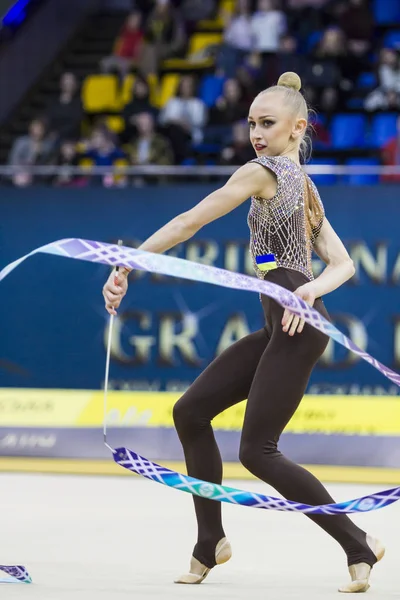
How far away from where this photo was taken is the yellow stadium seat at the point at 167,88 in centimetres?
1339

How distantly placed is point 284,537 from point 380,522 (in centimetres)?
71

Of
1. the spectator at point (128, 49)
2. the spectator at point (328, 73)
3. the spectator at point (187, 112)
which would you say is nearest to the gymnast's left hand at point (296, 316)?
the spectator at point (187, 112)

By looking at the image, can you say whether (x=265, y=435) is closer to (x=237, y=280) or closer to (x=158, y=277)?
(x=237, y=280)

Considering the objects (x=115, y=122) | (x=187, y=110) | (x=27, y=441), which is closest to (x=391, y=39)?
(x=187, y=110)

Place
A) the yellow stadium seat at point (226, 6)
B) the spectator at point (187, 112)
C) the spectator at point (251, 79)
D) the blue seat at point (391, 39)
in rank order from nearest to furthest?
the spectator at point (187, 112) < the spectator at point (251, 79) < the blue seat at point (391, 39) < the yellow stadium seat at point (226, 6)

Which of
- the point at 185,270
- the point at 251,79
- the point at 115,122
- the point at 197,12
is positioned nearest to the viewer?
the point at 185,270

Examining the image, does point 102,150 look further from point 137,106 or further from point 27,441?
point 27,441

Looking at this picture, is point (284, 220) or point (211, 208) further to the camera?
point (284, 220)

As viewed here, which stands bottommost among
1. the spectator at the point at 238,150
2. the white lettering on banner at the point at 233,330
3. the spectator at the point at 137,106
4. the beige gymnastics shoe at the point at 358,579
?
the beige gymnastics shoe at the point at 358,579

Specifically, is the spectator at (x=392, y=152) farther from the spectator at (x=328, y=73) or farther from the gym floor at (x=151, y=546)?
the gym floor at (x=151, y=546)

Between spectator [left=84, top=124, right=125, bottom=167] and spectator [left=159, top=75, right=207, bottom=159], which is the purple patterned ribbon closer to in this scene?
spectator [left=84, top=124, right=125, bottom=167]

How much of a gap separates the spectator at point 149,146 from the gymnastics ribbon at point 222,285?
7.49 metres

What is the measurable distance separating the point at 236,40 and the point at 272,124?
31.3 feet

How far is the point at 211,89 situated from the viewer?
511 inches
